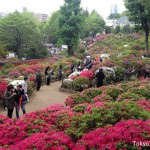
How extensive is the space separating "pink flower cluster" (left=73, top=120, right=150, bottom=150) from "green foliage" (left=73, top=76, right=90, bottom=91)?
11530 mm

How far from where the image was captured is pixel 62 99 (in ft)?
51.3

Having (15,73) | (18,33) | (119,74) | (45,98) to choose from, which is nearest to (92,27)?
(18,33)

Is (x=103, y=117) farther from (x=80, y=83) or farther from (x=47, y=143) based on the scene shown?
(x=80, y=83)

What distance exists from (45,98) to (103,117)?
8876mm

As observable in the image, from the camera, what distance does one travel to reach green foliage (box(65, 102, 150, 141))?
6.96 m

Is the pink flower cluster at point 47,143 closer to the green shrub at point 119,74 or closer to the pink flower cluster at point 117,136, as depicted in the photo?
the pink flower cluster at point 117,136

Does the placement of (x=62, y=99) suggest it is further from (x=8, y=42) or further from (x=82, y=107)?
(x=8, y=42)

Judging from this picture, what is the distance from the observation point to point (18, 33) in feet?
124

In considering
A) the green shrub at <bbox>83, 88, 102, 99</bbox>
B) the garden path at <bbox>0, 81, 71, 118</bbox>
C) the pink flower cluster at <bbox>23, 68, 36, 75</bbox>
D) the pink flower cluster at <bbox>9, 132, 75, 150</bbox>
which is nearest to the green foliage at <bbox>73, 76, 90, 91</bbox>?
the garden path at <bbox>0, 81, 71, 118</bbox>

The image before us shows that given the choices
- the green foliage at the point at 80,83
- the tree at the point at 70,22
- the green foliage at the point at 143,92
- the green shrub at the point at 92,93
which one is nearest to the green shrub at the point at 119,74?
the green foliage at the point at 80,83

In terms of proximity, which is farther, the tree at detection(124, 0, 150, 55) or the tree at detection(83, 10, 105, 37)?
the tree at detection(83, 10, 105, 37)

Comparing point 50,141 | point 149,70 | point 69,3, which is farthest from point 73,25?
point 50,141

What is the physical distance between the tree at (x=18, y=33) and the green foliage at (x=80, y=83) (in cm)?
2141

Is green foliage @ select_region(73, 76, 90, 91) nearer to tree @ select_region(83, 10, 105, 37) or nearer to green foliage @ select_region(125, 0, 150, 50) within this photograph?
green foliage @ select_region(125, 0, 150, 50)
